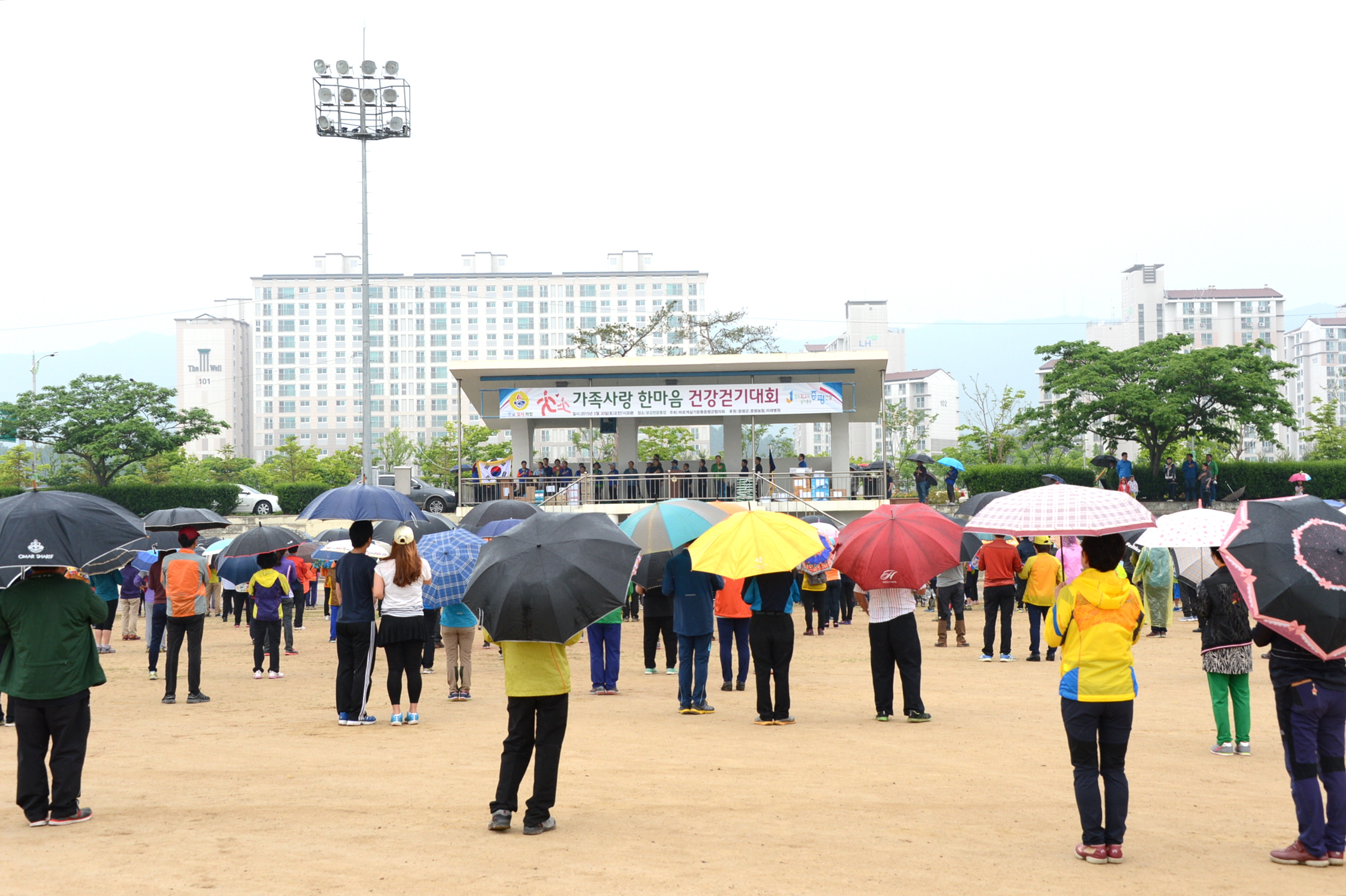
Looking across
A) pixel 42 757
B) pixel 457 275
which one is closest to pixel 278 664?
pixel 42 757

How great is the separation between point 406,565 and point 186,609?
10.2 feet

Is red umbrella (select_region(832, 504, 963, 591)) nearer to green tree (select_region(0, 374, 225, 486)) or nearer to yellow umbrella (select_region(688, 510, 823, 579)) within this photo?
yellow umbrella (select_region(688, 510, 823, 579))

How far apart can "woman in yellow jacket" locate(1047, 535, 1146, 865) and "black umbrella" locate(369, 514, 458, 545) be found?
9.21 meters

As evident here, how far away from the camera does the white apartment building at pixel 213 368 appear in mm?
141250

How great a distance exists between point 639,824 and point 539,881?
1.20 metres

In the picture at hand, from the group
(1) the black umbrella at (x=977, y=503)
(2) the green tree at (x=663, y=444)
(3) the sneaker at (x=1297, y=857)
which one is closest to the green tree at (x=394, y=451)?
(2) the green tree at (x=663, y=444)

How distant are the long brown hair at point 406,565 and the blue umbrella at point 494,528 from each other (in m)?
→ 5.41

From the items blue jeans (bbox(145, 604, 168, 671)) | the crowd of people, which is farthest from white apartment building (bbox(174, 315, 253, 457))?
the crowd of people

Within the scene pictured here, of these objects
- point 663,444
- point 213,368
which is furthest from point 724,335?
point 213,368

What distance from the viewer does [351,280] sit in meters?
135

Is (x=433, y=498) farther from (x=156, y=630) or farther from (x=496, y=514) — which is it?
(x=156, y=630)

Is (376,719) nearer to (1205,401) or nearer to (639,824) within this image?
(639,824)

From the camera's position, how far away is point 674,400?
109 feet

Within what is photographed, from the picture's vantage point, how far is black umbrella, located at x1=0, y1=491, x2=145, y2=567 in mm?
6402
